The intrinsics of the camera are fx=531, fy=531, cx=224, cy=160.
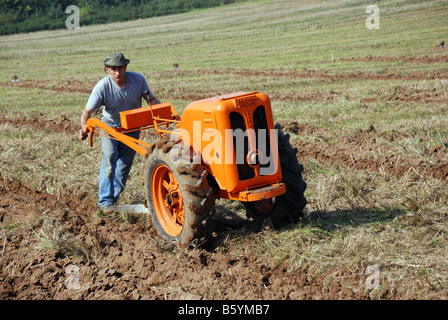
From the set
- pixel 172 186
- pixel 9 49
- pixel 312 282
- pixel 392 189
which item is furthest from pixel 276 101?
pixel 9 49

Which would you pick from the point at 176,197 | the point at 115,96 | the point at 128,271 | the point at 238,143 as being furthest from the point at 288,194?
the point at 115,96

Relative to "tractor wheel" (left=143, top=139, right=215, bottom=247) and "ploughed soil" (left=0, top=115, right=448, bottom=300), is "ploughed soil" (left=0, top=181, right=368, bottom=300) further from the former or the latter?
"tractor wheel" (left=143, top=139, right=215, bottom=247)

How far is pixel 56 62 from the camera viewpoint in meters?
27.8

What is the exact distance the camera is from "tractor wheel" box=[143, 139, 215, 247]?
14.7 ft

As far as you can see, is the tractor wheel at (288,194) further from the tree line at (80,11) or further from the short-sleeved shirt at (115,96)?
the tree line at (80,11)

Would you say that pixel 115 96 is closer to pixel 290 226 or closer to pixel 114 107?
pixel 114 107

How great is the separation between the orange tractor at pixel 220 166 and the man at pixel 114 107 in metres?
1.08

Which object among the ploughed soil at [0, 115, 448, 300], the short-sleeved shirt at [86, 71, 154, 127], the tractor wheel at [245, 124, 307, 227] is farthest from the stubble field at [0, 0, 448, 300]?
the short-sleeved shirt at [86, 71, 154, 127]

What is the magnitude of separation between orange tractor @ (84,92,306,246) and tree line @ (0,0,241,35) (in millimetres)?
54229

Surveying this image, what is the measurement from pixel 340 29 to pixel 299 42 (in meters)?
4.53

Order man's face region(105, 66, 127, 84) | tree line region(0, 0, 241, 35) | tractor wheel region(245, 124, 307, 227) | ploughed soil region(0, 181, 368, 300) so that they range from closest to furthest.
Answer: ploughed soil region(0, 181, 368, 300)
tractor wheel region(245, 124, 307, 227)
man's face region(105, 66, 127, 84)
tree line region(0, 0, 241, 35)

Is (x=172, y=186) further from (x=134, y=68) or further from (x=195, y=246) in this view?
(x=134, y=68)

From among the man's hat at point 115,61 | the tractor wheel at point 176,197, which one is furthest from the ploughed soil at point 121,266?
the man's hat at point 115,61
